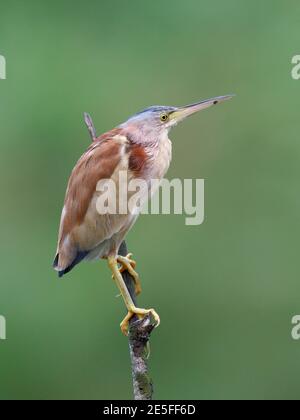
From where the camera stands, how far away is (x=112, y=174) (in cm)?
292

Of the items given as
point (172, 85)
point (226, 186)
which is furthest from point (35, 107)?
point (226, 186)

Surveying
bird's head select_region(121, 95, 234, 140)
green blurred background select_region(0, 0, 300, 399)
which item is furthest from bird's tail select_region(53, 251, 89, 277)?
green blurred background select_region(0, 0, 300, 399)

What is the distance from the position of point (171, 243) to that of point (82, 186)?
2350 millimetres

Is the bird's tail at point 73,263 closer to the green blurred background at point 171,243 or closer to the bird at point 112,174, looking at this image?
the bird at point 112,174

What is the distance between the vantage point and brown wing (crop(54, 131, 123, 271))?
2910 mm

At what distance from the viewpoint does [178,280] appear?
515 cm

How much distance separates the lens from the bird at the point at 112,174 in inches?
115

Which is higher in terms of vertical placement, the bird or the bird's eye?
the bird's eye

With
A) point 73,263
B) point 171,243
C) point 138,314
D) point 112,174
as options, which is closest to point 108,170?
point 112,174

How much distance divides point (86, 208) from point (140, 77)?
3.40m

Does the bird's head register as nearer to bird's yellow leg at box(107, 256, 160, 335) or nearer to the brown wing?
the brown wing

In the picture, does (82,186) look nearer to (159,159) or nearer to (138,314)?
(159,159)

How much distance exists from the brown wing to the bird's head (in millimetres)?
76

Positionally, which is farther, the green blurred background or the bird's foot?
the green blurred background
